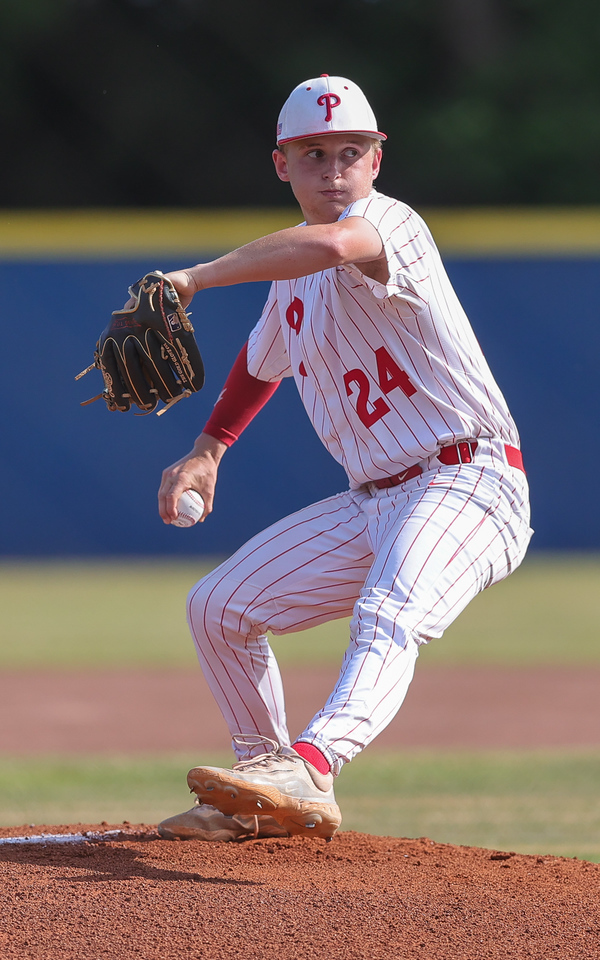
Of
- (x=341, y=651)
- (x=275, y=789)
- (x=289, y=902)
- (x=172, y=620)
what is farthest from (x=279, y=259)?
(x=172, y=620)

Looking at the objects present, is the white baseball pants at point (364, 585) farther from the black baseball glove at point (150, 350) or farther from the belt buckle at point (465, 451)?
the black baseball glove at point (150, 350)

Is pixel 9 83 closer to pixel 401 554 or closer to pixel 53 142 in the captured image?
A: pixel 53 142

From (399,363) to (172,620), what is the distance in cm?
640

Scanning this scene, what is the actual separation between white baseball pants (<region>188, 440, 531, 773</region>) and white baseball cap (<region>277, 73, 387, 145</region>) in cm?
83

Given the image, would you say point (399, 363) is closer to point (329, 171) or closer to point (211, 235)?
point (329, 171)

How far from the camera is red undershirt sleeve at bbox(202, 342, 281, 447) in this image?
3484 mm

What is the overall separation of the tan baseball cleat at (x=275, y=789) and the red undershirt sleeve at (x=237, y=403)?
1.13 metres

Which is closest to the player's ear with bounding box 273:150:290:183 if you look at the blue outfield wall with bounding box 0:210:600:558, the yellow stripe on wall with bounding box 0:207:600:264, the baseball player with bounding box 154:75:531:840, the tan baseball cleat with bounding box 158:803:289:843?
the baseball player with bounding box 154:75:531:840

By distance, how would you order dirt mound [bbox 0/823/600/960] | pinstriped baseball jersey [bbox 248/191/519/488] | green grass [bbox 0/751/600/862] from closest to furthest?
1. dirt mound [bbox 0/823/600/960]
2. pinstriped baseball jersey [bbox 248/191/519/488]
3. green grass [bbox 0/751/600/862]

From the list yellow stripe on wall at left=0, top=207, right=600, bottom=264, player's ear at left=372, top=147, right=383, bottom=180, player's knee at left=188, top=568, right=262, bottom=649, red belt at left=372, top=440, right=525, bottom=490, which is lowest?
player's knee at left=188, top=568, right=262, bottom=649

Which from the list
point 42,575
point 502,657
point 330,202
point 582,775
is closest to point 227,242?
point 42,575

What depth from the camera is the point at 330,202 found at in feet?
9.77

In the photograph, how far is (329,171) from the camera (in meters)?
2.97

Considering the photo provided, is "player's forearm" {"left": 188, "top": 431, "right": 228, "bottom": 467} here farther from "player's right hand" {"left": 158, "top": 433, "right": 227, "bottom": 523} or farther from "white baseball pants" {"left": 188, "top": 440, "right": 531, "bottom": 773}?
"white baseball pants" {"left": 188, "top": 440, "right": 531, "bottom": 773}
